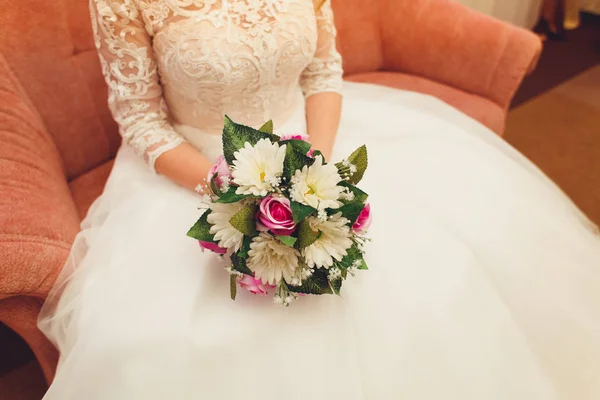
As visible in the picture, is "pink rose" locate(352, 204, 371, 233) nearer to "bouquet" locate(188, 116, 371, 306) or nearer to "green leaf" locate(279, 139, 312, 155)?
"bouquet" locate(188, 116, 371, 306)

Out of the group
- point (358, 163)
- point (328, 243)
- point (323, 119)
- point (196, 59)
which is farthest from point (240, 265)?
point (323, 119)

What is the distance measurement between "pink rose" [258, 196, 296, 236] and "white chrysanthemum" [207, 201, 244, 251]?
0.05 meters

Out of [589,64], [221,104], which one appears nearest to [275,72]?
[221,104]

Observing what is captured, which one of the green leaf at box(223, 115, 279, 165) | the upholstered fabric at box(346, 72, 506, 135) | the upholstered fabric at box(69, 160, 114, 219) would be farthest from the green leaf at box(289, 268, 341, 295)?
the upholstered fabric at box(346, 72, 506, 135)

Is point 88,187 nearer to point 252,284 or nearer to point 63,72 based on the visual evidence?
point 63,72

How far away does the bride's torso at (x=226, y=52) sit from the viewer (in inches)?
37.3

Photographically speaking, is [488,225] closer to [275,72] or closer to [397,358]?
[397,358]

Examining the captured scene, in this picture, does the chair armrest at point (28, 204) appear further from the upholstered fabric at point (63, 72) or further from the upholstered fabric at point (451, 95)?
the upholstered fabric at point (451, 95)

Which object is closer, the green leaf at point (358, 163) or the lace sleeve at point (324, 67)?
the green leaf at point (358, 163)

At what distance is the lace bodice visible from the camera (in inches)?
37.2

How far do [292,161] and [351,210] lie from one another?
0.12 metres

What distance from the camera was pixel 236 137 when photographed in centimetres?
75

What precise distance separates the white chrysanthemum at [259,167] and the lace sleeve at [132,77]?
0.42m

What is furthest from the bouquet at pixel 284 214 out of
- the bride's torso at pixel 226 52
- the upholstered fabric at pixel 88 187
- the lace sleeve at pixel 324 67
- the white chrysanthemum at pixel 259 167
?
the upholstered fabric at pixel 88 187
